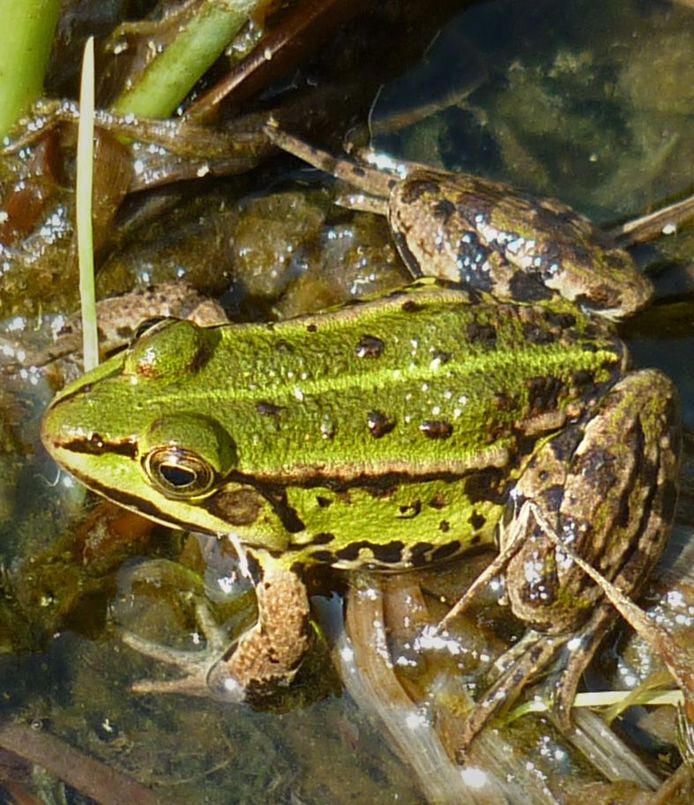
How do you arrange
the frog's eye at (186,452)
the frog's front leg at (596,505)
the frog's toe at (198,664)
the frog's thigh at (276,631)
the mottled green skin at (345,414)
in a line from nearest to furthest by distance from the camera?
1. the frog's eye at (186,452)
2. the mottled green skin at (345,414)
3. the frog's front leg at (596,505)
4. the frog's thigh at (276,631)
5. the frog's toe at (198,664)

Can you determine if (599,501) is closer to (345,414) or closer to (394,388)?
(394,388)

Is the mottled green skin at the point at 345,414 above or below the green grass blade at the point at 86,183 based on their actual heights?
below

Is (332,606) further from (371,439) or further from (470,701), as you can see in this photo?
(371,439)

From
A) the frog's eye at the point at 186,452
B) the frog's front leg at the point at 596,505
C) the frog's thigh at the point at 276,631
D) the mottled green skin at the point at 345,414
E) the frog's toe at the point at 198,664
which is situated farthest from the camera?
the frog's toe at the point at 198,664

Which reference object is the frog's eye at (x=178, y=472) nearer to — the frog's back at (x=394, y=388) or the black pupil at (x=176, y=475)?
the black pupil at (x=176, y=475)

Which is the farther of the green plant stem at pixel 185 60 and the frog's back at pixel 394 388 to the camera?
the green plant stem at pixel 185 60

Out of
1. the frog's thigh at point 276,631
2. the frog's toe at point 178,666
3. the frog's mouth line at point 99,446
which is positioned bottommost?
the frog's toe at point 178,666

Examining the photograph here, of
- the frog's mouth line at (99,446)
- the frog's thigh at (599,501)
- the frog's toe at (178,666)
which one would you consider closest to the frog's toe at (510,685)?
the frog's thigh at (599,501)

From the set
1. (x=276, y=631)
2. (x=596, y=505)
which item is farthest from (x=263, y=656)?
(x=596, y=505)
